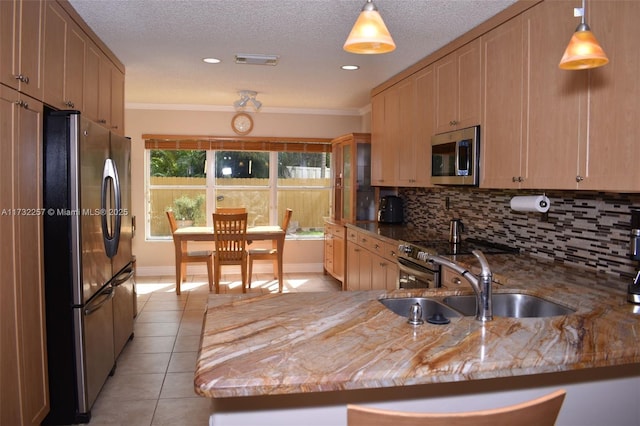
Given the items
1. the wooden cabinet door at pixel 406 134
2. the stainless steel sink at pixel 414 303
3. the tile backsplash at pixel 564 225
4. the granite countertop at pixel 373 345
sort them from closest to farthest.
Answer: the granite countertop at pixel 373 345 < the stainless steel sink at pixel 414 303 < the tile backsplash at pixel 564 225 < the wooden cabinet door at pixel 406 134

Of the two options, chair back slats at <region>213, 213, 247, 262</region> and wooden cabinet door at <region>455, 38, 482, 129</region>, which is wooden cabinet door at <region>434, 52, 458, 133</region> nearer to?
wooden cabinet door at <region>455, 38, 482, 129</region>

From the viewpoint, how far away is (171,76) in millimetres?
4723

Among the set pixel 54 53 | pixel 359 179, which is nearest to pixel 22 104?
pixel 54 53

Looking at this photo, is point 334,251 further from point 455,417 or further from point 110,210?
point 455,417

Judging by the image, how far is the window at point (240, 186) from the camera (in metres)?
6.74

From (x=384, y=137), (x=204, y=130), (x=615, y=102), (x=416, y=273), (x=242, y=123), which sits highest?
(x=242, y=123)

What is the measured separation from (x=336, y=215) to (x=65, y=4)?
4228 millimetres

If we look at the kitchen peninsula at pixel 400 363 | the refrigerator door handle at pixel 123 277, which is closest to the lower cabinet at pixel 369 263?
the refrigerator door handle at pixel 123 277

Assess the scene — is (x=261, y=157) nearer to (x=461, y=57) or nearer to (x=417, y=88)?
(x=417, y=88)

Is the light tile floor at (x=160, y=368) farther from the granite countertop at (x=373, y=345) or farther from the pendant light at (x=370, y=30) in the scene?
the pendant light at (x=370, y=30)

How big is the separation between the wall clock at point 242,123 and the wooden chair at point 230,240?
1838 millimetres

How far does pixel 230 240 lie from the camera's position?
5.45m

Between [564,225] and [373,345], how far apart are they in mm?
1964

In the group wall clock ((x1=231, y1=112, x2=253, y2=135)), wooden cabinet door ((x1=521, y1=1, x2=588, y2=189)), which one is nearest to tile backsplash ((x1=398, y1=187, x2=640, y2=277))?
wooden cabinet door ((x1=521, y1=1, x2=588, y2=189))
